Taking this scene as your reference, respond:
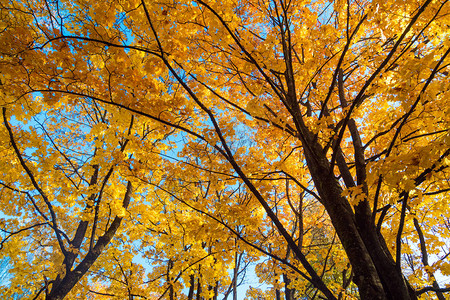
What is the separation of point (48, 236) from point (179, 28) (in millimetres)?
8340

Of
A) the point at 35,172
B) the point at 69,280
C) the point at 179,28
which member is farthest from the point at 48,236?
the point at 179,28

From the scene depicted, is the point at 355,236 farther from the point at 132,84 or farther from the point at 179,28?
the point at 179,28

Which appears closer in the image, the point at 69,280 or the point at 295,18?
the point at 295,18

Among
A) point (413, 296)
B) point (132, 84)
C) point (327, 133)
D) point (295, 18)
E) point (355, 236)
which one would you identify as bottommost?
point (413, 296)

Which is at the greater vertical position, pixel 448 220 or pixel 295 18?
pixel 295 18

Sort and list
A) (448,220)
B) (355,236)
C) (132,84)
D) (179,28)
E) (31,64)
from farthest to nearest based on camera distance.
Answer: (448,220), (179,28), (132,84), (31,64), (355,236)

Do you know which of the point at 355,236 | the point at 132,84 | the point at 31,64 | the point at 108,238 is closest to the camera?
the point at 355,236

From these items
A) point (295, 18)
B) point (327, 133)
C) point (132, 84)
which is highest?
point (295, 18)

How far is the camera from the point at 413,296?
209cm

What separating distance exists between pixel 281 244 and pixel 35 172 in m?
5.42

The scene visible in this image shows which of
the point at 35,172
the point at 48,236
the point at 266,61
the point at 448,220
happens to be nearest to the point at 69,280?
the point at 35,172

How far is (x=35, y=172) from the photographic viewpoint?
426 cm

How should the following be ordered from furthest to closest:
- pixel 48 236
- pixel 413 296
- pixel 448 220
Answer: pixel 48 236 → pixel 448 220 → pixel 413 296

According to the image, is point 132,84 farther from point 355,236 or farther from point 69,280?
point 69,280
